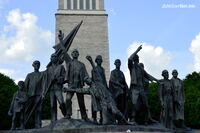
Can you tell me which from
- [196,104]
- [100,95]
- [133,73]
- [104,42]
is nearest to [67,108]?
[100,95]

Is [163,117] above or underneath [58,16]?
underneath

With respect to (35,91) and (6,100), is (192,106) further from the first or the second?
(35,91)

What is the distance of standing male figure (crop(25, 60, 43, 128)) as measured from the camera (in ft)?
48.1

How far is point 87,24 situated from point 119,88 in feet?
132

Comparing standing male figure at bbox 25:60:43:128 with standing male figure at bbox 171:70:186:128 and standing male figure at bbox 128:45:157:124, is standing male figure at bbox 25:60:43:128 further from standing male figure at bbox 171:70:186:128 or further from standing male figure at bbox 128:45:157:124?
standing male figure at bbox 171:70:186:128

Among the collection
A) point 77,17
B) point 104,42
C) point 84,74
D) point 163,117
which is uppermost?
point 77,17

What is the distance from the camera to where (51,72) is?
14.5m

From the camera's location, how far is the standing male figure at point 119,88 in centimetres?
1491

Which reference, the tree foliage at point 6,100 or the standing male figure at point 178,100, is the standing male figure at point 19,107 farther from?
the tree foliage at point 6,100

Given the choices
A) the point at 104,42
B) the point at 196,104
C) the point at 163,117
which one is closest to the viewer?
the point at 163,117

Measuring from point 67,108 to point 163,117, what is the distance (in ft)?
12.8

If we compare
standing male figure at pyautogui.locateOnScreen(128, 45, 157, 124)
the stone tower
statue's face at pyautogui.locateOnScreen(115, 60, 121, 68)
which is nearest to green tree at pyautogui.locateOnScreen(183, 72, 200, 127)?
the stone tower

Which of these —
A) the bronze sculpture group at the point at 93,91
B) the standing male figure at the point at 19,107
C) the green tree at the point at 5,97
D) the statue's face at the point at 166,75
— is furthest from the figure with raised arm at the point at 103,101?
the green tree at the point at 5,97

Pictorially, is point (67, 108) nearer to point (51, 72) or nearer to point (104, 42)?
point (51, 72)
